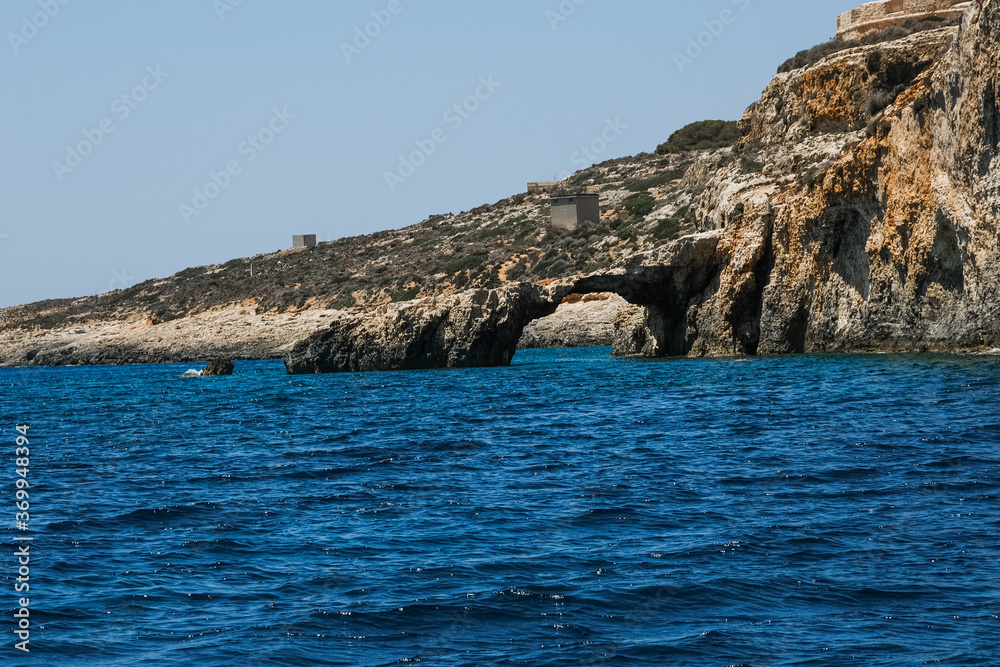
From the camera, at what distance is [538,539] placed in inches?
460

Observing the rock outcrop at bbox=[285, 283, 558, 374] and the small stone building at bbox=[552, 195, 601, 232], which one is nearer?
the rock outcrop at bbox=[285, 283, 558, 374]

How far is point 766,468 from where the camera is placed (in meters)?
15.4

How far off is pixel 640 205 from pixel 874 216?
56.4 metres

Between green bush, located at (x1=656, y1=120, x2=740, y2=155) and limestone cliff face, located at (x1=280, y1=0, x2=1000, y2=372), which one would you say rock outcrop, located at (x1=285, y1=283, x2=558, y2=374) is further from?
green bush, located at (x1=656, y1=120, x2=740, y2=155)

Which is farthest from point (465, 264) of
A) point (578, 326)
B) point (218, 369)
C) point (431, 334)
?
point (431, 334)

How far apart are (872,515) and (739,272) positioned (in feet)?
96.1

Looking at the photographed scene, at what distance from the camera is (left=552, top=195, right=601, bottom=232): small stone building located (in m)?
90.9

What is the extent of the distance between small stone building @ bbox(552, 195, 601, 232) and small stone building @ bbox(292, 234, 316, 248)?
42.8 meters

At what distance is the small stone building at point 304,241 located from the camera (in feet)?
415

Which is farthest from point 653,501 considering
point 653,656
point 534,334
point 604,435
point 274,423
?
point 534,334

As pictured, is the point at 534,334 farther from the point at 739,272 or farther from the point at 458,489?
the point at 458,489

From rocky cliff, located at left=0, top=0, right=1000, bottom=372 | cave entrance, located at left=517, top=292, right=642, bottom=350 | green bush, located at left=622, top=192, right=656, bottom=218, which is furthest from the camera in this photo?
green bush, located at left=622, top=192, right=656, bottom=218

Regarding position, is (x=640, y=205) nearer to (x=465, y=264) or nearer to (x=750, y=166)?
(x=465, y=264)

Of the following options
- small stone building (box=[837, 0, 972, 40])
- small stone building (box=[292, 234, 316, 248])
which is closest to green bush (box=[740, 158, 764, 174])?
small stone building (box=[837, 0, 972, 40])
